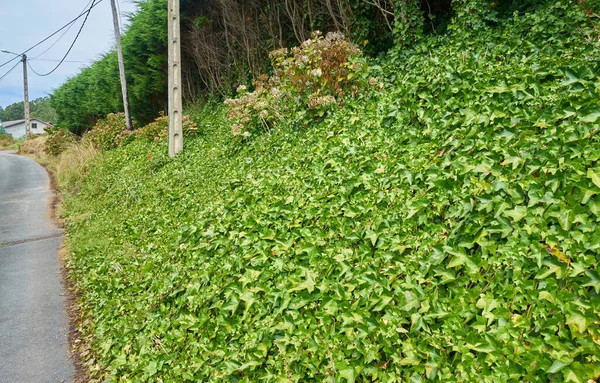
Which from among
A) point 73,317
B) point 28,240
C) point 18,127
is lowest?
point 73,317

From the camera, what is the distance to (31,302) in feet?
17.2

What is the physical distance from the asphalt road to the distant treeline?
6.72 m

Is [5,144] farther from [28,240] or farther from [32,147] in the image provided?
[28,240]

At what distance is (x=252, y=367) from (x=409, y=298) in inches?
50.0

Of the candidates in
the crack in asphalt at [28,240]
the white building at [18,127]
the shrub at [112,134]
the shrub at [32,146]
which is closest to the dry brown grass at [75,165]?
the shrub at [112,134]

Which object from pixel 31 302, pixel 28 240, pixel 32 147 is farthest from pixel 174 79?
pixel 32 147

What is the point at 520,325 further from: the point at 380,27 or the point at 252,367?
the point at 380,27

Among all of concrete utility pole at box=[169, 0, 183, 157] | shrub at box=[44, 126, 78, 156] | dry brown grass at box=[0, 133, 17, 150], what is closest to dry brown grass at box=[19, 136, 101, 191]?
shrub at box=[44, 126, 78, 156]

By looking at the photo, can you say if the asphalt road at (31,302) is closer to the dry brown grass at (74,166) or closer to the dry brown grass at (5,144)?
the dry brown grass at (74,166)

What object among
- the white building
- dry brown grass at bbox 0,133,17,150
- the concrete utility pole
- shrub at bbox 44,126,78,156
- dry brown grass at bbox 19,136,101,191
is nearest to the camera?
the concrete utility pole

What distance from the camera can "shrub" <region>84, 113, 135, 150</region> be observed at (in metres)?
14.4

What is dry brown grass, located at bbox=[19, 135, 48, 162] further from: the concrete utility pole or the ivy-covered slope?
the ivy-covered slope

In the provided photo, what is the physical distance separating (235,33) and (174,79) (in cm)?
386

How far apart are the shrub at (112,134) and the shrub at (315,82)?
27.5ft
